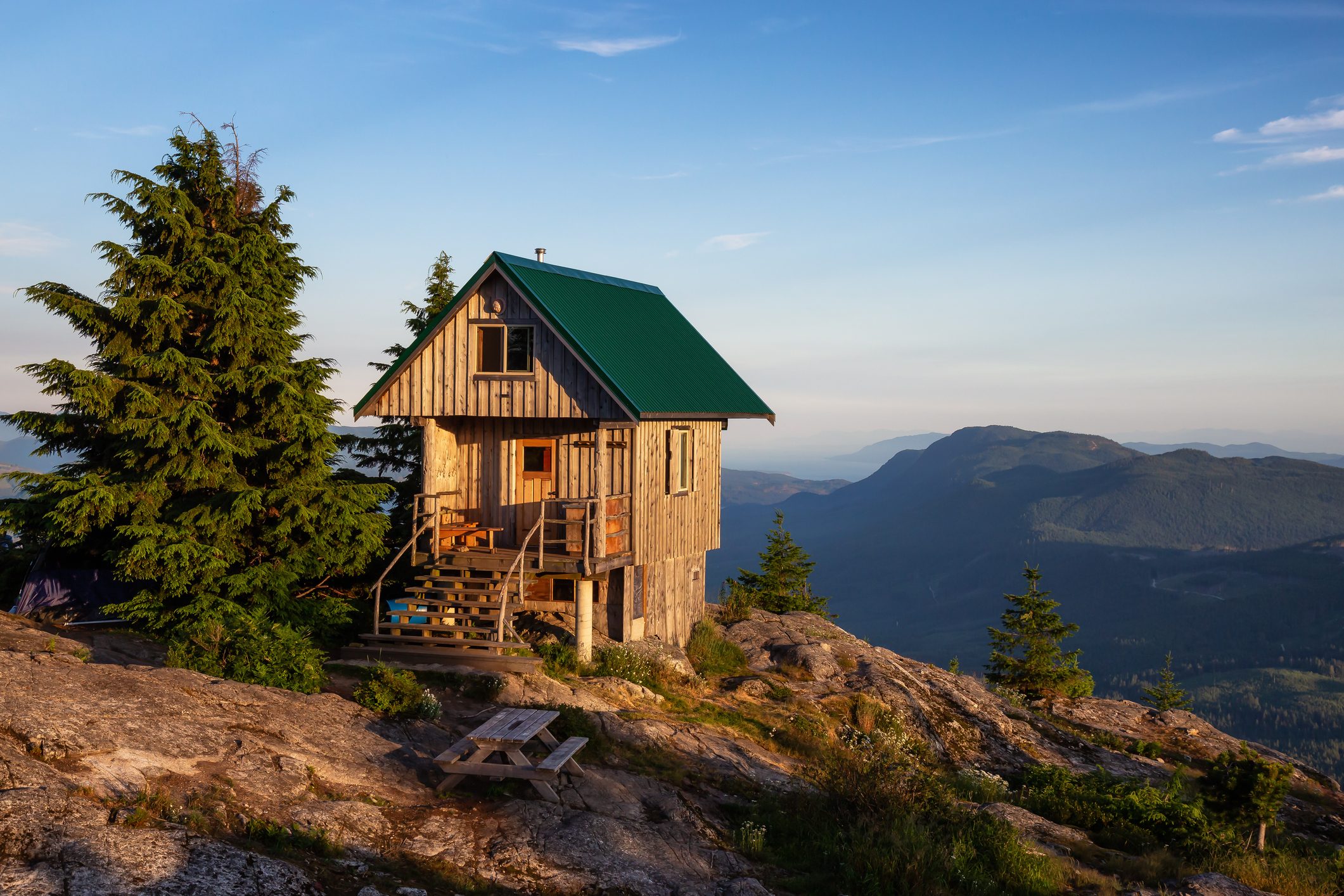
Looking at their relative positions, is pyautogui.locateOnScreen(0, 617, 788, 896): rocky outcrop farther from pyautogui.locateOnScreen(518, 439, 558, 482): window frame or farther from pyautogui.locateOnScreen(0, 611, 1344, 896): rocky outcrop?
pyautogui.locateOnScreen(518, 439, 558, 482): window frame

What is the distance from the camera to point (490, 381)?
76.9ft

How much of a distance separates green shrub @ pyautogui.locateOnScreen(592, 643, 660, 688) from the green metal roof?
588 cm

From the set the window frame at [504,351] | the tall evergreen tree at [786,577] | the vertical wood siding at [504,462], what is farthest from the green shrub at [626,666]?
the tall evergreen tree at [786,577]

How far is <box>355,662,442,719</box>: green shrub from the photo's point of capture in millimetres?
16078

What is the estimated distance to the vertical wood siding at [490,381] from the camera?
2288 cm

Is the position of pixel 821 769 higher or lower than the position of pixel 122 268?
lower

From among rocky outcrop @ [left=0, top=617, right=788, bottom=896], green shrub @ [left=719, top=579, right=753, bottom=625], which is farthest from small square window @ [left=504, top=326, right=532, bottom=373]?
green shrub @ [left=719, top=579, right=753, bottom=625]

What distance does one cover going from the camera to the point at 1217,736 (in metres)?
31.7

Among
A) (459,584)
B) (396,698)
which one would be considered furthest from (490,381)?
(396,698)

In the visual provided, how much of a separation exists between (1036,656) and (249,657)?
27.1 meters

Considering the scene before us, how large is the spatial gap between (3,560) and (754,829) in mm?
21420

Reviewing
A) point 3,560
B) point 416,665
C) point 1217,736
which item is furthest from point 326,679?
point 1217,736

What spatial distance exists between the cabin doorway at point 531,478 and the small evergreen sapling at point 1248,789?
1581cm

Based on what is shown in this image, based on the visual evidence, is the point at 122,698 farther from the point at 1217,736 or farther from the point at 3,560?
the point at 1217,736
